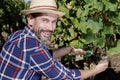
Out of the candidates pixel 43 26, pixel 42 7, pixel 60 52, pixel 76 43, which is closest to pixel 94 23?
pixel 60 52

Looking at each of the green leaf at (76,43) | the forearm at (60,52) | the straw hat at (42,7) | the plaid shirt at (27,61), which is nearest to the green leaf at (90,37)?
the forearm at (60,52)

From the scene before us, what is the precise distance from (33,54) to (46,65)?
0.15 m

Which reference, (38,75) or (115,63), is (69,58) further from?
(38,75)

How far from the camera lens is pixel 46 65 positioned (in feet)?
11.8

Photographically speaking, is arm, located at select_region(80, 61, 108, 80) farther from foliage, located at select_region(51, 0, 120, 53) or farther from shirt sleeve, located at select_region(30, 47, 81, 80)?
foliage, located at select_region(51, 0, 120, 53)

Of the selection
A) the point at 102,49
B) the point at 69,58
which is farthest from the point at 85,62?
the point at 102,49

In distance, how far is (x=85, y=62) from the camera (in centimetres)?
650

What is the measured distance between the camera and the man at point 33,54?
3588mm

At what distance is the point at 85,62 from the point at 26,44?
3.00m

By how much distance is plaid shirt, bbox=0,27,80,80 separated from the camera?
11.7ft

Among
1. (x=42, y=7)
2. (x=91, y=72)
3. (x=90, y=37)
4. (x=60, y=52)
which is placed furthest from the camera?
(x=90, y=37)

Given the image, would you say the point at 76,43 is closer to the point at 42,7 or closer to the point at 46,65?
the point at 42,7

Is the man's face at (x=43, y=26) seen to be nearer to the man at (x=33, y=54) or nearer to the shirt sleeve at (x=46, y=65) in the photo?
Answer: the man at (x=33, y=54)

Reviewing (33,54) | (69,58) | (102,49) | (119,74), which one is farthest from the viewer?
(119,74)
